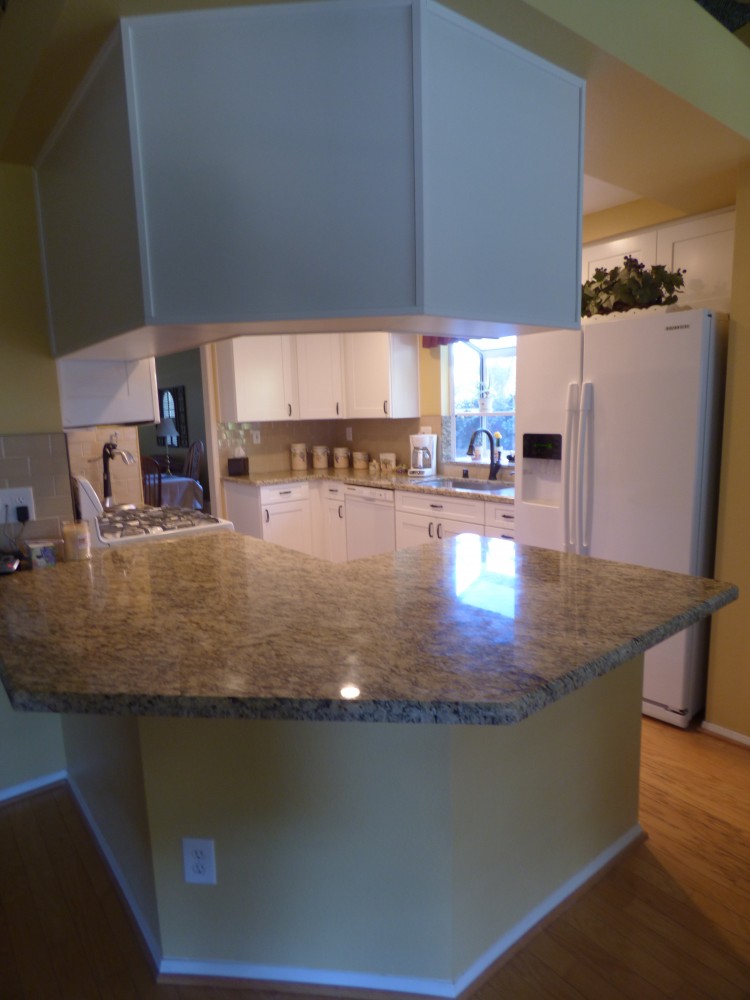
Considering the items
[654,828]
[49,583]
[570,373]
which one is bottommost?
[654,828]

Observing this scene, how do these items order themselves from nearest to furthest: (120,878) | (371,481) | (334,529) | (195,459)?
1. (120,878)
2. (371,481)
3. (334,529)
4. (195,459)

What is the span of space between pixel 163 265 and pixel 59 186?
813 millimetres

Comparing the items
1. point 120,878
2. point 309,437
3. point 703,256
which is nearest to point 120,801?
point 120,878

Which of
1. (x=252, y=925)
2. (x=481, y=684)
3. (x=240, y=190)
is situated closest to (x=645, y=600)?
(x=481, y=684)

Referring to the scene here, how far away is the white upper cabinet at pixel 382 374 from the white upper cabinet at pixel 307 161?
117 inches

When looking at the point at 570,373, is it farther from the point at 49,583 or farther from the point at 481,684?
the point at 49,583

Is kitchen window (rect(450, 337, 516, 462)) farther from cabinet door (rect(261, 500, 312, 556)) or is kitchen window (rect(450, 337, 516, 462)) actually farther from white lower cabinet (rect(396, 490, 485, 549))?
cabinet door (rect(261, 500, 312, 556))

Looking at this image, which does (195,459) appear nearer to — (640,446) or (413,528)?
(413,528)

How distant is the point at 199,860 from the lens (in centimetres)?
150

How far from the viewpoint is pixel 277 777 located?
57.4 inches

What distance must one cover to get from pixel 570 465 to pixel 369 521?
180cm

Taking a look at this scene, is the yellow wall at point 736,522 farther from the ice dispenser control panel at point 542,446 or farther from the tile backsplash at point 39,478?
the tile backsplash at point 39,478

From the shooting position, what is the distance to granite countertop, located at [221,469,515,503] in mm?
3625

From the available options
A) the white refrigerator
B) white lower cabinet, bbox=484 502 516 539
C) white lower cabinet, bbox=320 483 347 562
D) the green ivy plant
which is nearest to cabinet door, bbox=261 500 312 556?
white lower cabinet, bbox=320 483 347 562
